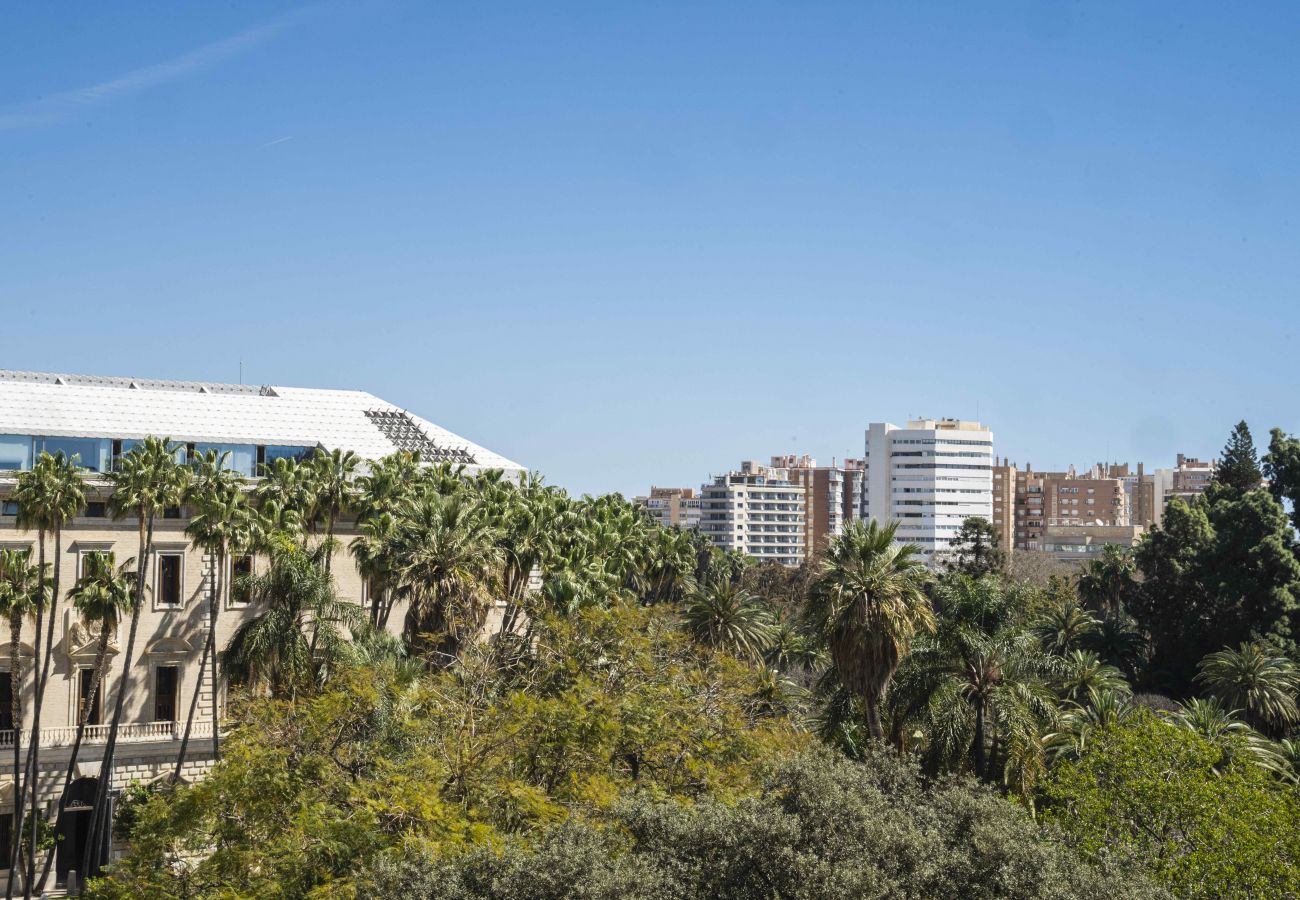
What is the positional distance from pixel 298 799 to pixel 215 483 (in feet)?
70.3

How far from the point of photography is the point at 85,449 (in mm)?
51500

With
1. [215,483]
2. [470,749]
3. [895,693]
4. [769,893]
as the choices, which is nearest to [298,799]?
[470,749]

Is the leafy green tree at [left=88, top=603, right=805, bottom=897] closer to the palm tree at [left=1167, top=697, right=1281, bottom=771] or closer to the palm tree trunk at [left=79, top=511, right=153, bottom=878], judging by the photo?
the palm tree at [left=1167, top=697, right=1281, bottom=771]

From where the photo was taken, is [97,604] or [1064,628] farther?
[1064,628]

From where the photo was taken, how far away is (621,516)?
61.7 m

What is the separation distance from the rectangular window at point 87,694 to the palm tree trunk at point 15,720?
Answer: 209 cm

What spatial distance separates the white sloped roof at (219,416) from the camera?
52375 mm

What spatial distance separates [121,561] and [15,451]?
6115 millimetres

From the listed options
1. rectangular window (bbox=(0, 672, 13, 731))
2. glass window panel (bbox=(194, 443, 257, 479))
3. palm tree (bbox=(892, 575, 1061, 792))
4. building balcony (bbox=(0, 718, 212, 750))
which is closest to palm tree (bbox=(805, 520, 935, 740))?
palm tree (bbox=(892, 575, 1061, 792))

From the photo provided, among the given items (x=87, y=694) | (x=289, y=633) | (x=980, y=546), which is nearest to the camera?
(x=289, y=633)

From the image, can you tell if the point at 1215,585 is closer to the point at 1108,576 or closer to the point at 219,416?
the point at 1108,576

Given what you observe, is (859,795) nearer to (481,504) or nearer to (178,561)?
(481,504)

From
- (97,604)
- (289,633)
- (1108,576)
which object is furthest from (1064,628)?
(97,604)

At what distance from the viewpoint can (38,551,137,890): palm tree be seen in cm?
4309
